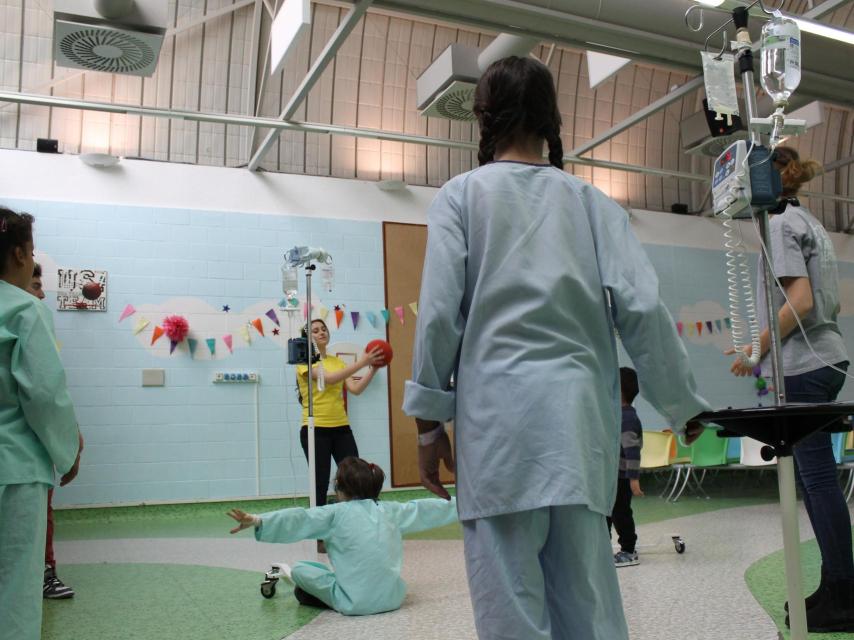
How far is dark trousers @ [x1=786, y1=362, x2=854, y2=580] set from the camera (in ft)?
7.07

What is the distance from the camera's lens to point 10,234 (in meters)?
1.85

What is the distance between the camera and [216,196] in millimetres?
6766

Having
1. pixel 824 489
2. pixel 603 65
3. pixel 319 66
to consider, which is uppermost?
pixel 603 65

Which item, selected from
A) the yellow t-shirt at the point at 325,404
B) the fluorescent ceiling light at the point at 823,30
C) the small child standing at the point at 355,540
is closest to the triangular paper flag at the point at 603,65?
the fluorescent ceiling light at the point at 823,30

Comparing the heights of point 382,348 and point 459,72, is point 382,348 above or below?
below

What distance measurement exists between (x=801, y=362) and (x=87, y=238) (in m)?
5.73

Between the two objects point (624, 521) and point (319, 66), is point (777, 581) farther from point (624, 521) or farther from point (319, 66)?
point (319, 66)

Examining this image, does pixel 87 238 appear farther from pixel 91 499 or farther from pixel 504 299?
pixel 504 299

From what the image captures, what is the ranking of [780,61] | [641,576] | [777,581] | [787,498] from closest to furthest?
[787,498] → [780,61] → [777,581] → [641,576]

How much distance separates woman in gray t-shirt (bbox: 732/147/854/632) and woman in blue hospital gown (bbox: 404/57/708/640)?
108 cm

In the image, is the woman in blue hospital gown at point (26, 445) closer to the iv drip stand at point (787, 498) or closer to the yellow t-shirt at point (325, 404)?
the iv drip stand at point (787, 498)

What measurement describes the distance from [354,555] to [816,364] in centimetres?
172

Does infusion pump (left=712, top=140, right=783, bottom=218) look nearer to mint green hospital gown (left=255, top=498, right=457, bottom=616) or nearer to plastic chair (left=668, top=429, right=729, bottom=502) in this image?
mint green hospital gown (left=255, top=498, right=457, bottom=616)

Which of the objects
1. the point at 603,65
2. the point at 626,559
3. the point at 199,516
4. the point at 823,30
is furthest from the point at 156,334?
the point at 823,30
